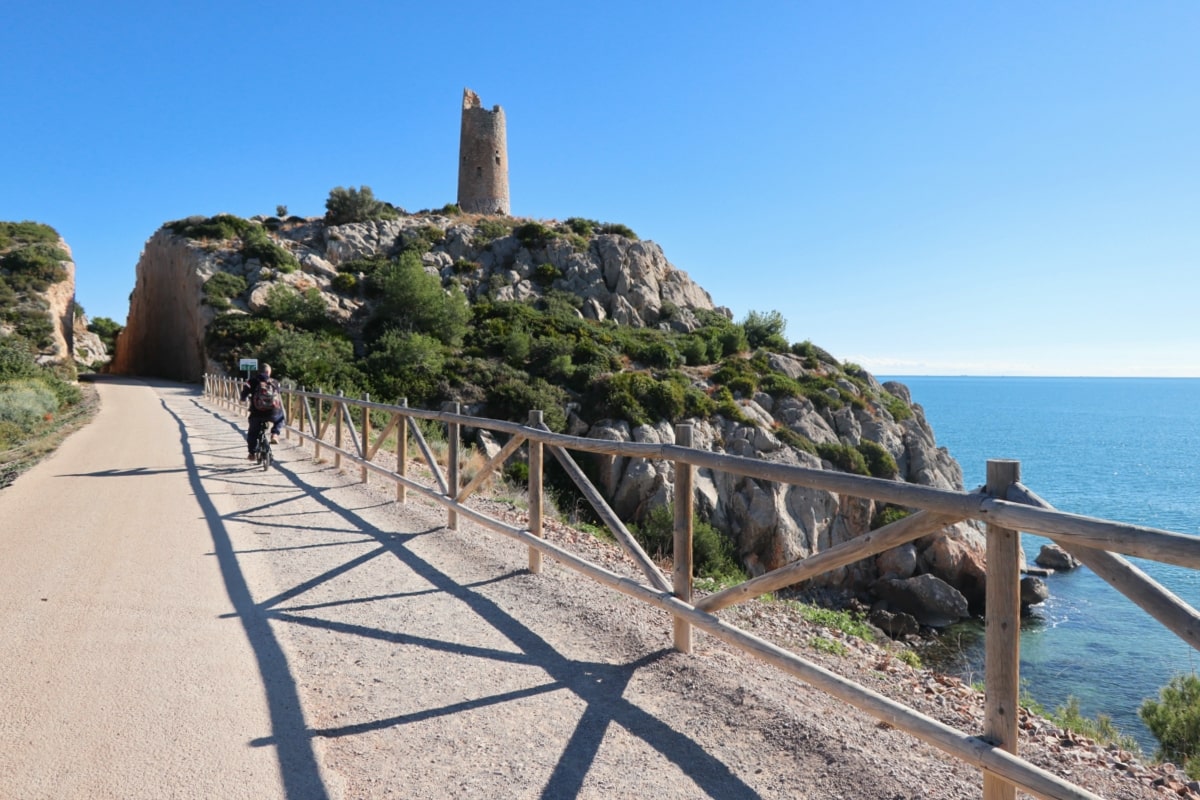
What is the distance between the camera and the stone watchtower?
54531mm

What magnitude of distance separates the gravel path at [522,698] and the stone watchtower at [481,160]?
2092 inches

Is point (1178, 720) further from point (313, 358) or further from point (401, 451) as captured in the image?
point (313, 358)

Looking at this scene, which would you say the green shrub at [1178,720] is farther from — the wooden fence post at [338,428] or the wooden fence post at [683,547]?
the wooden fence post at [338,428]

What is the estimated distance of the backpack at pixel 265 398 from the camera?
11703 mm

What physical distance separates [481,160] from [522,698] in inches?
2245

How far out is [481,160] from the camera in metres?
55.6

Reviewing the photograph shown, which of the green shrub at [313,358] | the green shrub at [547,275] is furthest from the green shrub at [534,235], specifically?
the green shrub at [313,358]

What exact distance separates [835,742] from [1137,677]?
12.5 m

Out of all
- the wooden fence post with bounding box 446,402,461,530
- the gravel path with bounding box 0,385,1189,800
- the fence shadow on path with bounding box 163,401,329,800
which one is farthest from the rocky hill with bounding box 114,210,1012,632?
the fence shadow on path with bounding box 163,401,329,800

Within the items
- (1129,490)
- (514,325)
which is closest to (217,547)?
(514,325)

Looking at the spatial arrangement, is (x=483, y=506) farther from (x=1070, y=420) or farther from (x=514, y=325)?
(x=1070, y=420)

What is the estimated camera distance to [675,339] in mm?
35469

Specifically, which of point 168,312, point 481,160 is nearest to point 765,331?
point 481,160

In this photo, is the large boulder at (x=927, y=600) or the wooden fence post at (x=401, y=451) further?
the large boulder at (x=927, y=600)
